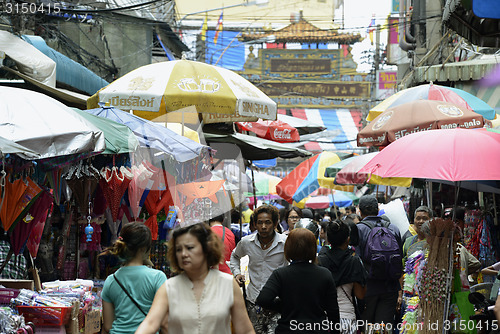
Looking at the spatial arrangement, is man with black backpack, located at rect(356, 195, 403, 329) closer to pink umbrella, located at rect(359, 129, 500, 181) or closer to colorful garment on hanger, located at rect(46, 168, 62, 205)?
pink umbrella, located at rect(359, 129, 500, 181)

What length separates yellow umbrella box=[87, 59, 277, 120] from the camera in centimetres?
742

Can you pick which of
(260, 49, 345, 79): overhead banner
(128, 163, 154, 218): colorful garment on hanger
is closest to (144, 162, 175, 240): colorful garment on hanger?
(128, 163, 154, 218): colorful garment on hanger

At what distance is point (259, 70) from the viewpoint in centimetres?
4847

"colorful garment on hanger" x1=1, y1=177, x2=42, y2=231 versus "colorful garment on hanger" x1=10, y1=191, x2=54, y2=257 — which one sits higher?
"colorful garment on hanger" x1=1, y1=177, x2=42, y2=231

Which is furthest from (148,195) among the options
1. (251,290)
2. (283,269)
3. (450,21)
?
(450,21)

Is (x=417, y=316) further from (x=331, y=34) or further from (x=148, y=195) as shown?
(x=331, y=34)

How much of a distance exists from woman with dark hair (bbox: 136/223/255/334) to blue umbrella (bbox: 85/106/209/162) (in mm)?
3329

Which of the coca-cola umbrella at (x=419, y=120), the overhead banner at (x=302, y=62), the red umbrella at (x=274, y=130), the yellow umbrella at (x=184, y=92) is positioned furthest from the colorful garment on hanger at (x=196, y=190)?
the overhead banner at (x=302, y=62)

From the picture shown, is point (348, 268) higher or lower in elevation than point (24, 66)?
lower

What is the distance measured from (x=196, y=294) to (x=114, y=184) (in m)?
3.48

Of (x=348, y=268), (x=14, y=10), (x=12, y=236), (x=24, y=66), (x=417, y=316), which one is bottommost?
(x=417, y=316)

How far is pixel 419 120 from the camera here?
8344 millimetres

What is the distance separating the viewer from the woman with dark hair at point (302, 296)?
4.83m

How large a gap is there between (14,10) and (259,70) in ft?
124
